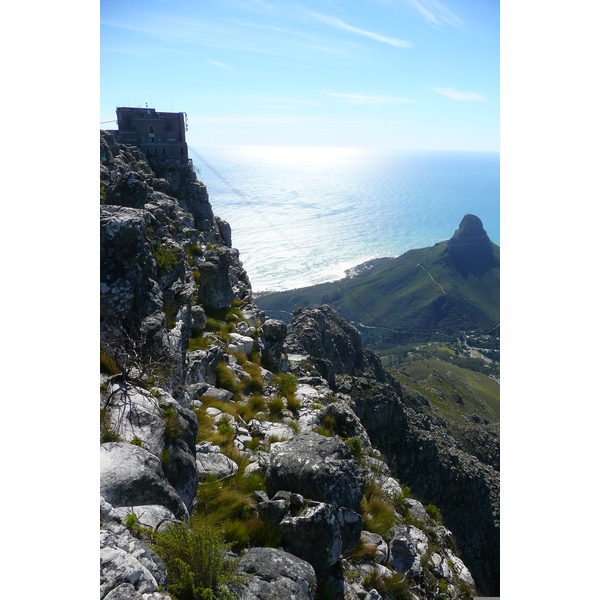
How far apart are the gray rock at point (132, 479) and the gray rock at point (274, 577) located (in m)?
1.25

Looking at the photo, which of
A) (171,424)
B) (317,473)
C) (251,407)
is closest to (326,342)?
(251,407)

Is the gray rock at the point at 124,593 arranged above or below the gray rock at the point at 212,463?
above

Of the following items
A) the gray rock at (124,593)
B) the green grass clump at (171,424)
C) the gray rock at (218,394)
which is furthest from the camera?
the gray rock at (218,394)

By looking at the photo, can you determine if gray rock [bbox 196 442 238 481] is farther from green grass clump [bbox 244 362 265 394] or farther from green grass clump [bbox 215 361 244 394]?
green grass clump [bbox 244 362 265 394]

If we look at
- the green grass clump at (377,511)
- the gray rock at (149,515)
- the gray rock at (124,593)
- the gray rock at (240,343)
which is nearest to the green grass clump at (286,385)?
the gray rock at (240,343)

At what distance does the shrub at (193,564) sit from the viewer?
166 inches

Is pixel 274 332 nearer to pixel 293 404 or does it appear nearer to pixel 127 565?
pixel 293 404

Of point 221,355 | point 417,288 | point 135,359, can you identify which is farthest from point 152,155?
point 417,288

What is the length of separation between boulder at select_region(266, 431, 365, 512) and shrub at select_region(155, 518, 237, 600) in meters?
2.96

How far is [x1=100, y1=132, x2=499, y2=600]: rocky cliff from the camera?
4605mm

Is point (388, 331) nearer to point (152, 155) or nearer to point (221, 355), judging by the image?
point (152, 155)

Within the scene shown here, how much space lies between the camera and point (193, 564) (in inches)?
172

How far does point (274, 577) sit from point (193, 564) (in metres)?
1.50

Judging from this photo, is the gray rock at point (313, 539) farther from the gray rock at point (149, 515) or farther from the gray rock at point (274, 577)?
the gray rock at point (149, 515)
